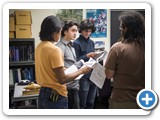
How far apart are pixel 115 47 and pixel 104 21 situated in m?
0.23

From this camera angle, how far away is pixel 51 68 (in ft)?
6.64

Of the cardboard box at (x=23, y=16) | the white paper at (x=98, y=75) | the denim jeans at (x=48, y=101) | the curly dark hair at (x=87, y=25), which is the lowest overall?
the denim jeans at (x=48, y=101)

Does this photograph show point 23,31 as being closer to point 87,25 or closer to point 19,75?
point 19,75

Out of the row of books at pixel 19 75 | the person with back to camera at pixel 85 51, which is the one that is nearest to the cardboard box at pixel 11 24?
the row of books at pixel 19 75

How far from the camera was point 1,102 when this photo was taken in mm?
2070

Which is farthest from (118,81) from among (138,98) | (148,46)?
(148,46)

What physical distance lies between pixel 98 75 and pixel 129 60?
0.27 meters

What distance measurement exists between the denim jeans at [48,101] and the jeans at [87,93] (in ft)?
0.44

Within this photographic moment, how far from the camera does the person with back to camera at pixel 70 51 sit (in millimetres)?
2045

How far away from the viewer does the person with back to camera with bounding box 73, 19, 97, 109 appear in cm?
207

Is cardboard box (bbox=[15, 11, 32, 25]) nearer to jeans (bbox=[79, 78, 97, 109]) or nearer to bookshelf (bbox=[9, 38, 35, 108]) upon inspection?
bookshelf (bbox=[9, 38, 35, 108])

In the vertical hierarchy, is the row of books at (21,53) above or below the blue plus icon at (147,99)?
above

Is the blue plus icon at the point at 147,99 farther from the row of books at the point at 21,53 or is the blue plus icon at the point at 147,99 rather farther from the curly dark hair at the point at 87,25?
the row of books at the point at 21,53

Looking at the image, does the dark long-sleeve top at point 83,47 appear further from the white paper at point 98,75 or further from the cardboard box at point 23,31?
the cardboard box at point 23,31
